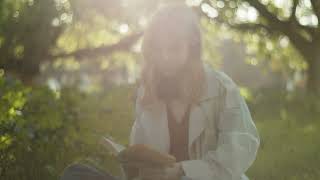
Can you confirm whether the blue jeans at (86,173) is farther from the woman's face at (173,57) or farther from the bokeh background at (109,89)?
the woman's face at (173,57)

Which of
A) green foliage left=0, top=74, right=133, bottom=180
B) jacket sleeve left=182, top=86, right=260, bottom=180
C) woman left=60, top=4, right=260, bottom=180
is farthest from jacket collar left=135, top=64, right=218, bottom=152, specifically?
green foliage left=0, top=74, right=133, bottom=180

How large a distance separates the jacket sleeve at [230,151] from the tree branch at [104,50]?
63.5ft

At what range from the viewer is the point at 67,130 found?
10.2 metres

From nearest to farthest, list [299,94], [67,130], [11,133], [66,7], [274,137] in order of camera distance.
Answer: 1. [11,133]
2. [67,130]
3. [274,137]
4. [66,7]
5. [299,94]

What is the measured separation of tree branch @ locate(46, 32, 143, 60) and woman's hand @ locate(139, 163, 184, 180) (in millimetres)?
19509

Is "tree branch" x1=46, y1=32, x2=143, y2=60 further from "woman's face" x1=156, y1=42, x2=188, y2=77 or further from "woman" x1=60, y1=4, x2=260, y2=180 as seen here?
"woman's face" x1=156, y1=42, x2=188, y2=77

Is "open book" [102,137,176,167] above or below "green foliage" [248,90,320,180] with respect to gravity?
above

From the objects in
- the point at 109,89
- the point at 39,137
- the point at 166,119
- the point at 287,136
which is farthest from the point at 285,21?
the point at 166,119

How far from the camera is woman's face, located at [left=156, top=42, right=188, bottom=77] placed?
471cm

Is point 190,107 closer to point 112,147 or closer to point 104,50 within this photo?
point 112,147

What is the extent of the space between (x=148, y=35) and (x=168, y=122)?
605mm

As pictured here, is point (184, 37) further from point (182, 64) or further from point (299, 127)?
point (299, 127)

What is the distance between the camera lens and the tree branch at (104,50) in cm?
2419

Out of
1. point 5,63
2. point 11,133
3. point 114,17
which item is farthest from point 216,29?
point 11,133
